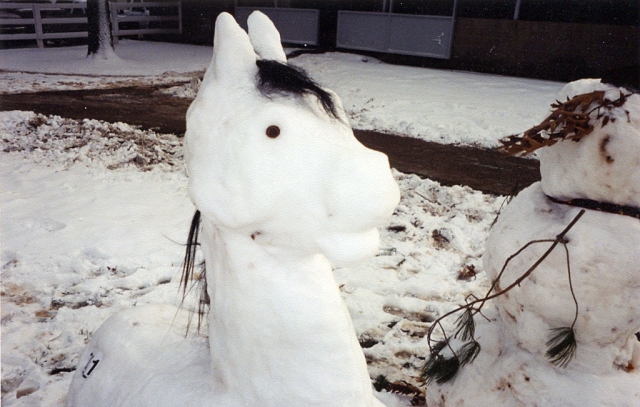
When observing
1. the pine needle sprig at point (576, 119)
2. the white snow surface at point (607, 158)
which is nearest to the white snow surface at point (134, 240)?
the white snow surface at point (607, 158)

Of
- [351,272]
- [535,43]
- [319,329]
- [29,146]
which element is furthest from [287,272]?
[535,43]

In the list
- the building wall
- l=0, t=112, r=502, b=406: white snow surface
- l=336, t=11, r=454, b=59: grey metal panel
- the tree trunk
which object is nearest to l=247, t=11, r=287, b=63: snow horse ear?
l=0, t=112, r=502, b=406: white snow surface

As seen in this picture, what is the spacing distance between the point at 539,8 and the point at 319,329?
38.4 feet

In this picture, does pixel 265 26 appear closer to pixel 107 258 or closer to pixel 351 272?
pixel 351 272

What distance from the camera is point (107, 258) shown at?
346 centimetres

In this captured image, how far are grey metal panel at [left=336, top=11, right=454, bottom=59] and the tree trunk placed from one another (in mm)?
5983

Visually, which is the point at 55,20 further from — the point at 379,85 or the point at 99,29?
the point at 379,85

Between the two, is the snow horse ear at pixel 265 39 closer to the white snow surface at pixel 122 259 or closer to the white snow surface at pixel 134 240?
the white snow surface at pixel 134 240

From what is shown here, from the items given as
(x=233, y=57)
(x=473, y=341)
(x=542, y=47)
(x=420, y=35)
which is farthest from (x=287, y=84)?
(x=420, y=35)

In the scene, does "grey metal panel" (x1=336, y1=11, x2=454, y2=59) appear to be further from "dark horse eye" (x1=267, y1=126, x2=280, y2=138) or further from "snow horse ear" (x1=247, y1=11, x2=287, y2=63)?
"dark horse eye" (x1=267, y1=126, x2=280, y2=138)

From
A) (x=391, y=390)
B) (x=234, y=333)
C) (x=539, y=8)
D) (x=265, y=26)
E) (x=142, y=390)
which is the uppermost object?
(x=539, y=8)

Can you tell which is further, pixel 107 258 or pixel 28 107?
pixel 28 107

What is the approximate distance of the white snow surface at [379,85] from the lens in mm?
7086

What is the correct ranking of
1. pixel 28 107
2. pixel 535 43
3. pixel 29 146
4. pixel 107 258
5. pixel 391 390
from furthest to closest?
pixel 535 43, pixel 28 107, pixel 29 146, pixel 107 258, pixel 391 390
